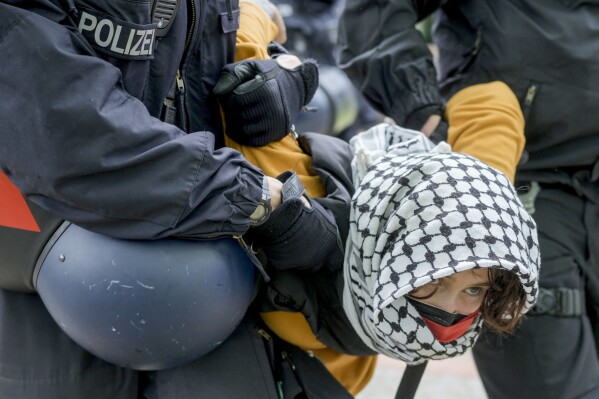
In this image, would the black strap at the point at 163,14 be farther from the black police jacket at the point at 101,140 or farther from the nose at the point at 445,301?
the nose at the point at 445,301

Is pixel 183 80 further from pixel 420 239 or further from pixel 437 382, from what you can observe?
pixel 437 382

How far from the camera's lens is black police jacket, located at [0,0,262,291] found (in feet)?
5.05

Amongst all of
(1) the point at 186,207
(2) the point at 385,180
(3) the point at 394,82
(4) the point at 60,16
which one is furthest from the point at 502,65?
(4) the point at 60,16

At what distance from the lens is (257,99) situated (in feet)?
6.29

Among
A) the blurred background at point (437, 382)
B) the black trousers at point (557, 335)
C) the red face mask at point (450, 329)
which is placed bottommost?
the blurred background at point (437, 382)

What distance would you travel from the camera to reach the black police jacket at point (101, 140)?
1539mm

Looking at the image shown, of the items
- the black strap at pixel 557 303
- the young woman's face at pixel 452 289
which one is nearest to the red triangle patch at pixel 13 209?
the young woman's face at pixel 452 289

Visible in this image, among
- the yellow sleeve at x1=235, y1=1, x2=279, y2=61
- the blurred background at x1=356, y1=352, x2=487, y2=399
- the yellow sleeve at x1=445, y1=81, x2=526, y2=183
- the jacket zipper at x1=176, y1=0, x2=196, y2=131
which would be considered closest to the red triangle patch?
the jacket zipper at x1=176, y1=0, x2=196, y2=131

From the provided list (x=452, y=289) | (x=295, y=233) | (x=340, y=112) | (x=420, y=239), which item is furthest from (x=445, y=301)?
(x=340, y=112)

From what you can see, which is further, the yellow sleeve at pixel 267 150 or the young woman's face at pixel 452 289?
the yellow sleeve at pixel 267 150

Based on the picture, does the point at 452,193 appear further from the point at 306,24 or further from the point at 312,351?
the point at 306,24

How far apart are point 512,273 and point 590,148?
2.58 ft

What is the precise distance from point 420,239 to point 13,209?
79cm

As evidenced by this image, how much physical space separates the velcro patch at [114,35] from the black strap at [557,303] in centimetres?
133
